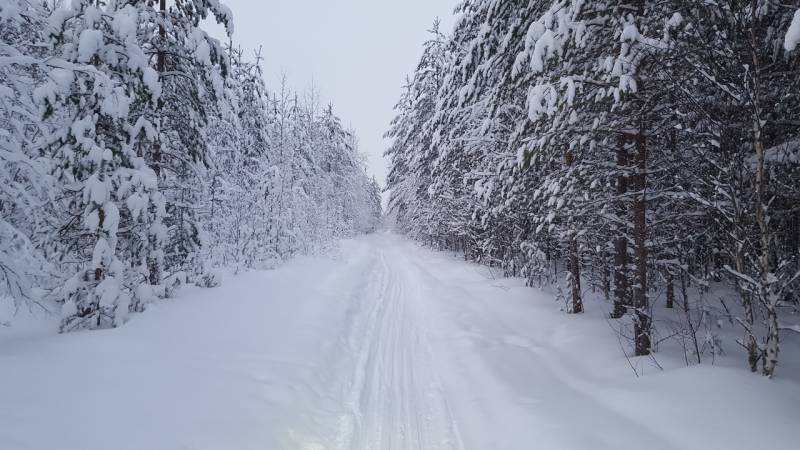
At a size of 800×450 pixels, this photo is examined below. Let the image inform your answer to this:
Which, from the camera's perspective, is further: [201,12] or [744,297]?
[201,12]

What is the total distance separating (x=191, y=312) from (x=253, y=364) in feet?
9.49

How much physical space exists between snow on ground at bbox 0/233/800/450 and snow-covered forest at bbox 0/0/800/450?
1.4 inches

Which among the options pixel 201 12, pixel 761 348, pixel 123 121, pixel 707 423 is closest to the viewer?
pixel 707 423

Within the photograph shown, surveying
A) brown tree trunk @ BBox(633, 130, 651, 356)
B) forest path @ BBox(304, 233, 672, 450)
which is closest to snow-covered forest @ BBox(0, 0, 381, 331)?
forest path @ BBox(304, 233, 672, 450)

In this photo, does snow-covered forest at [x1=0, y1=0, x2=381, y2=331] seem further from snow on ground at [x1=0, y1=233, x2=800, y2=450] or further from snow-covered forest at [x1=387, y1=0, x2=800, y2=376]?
snow-covered forest at [x1=387, y1=0, x2=800, y2=376]

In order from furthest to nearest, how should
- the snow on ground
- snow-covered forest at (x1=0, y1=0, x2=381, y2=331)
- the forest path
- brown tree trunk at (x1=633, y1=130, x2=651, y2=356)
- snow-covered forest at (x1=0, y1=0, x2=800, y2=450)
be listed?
brown tree trunk at (x1=633, y1=130, x2=651, y2=356) → snow-covered forest at (x1=0, y1=0, x2=381, y2=331) → the forest path → snow-covered forest at (x1=0, y1=0, x2=800, y2=450) → the snow on ground

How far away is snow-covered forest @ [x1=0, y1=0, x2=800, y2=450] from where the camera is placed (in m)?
4.44

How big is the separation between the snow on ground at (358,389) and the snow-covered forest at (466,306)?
36mm

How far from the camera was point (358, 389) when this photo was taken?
6.21 meters

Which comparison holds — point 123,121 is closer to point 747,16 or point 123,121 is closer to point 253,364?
point 253,364

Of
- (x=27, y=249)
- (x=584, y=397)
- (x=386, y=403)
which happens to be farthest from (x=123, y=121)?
(x=584, y=397)

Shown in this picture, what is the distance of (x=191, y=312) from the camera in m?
8.19

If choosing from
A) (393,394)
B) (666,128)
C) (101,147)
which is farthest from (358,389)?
(666,128)

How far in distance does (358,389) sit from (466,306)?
19.3 ft
